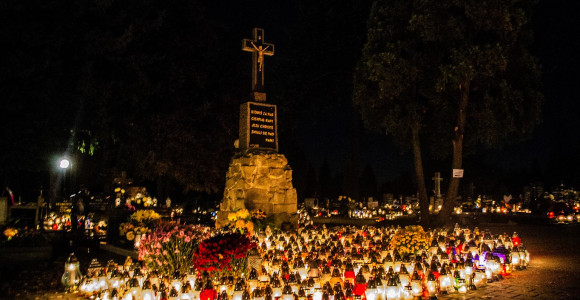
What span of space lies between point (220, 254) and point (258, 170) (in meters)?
8.25

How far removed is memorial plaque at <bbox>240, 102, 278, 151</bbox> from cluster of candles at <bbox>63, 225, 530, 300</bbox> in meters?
6.26

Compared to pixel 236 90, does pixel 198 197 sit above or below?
below

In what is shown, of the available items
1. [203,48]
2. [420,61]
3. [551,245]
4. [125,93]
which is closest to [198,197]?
[203,48]

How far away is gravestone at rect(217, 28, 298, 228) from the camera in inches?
583

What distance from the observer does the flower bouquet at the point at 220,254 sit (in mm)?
6734

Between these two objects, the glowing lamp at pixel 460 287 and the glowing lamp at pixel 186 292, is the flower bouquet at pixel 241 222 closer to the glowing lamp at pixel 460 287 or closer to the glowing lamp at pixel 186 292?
the glowing lamp at pixel 186 292

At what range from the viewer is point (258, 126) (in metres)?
15.5

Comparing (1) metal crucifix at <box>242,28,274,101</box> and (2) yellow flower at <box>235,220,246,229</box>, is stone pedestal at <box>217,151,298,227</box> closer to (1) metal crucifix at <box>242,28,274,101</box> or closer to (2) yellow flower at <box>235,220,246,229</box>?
(1) metal crucifix at <box>242,28,274,101</box>

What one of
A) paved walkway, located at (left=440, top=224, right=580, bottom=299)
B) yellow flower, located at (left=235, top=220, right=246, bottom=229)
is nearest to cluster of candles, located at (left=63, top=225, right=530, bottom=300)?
paved walkway, located at (left=440, top=224, right=580, bottom=299)

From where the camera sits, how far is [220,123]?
76.4 feet

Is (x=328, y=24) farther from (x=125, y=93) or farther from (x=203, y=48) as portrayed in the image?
(x=125, y=93)

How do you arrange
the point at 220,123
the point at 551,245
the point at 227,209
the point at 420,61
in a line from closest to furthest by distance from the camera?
the point at 551,245
the point at 227,209
the point at 420,61
the point at 220,123

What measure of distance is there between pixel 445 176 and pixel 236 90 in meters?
27.3

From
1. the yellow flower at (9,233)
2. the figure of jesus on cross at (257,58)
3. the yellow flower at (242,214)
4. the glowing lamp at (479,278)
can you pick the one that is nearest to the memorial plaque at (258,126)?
the figure of jesus on cross at (257,58)
